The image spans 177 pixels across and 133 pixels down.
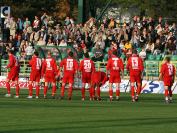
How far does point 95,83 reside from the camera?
37625mm

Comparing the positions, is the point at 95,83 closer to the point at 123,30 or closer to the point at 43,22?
the point at 123,30

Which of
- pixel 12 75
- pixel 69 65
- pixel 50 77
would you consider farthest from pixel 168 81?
pixel 12 75

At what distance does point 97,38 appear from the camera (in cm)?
5075

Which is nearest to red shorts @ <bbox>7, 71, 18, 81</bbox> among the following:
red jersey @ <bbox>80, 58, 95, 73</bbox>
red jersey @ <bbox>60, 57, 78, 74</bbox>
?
red jersey @ <bbox>60, 57, 78, 74</bbox>

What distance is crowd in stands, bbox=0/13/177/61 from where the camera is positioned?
49.1 metres

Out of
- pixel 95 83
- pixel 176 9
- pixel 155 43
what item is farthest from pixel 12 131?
pixel 176 9

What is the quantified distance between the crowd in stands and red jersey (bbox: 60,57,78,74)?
10.1 metres

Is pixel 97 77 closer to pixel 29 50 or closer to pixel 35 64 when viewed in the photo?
pixel 35 64

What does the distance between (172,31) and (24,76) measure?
9063 mm

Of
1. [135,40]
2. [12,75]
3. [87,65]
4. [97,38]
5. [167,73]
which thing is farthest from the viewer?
[97,38]

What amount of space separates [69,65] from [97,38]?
44.1 feet

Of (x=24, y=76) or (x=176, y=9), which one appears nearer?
(x=24, y=76)

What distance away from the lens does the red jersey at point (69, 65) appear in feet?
123

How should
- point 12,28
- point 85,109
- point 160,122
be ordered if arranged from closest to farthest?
point 160,122 → point 85,109 → point 12,28
